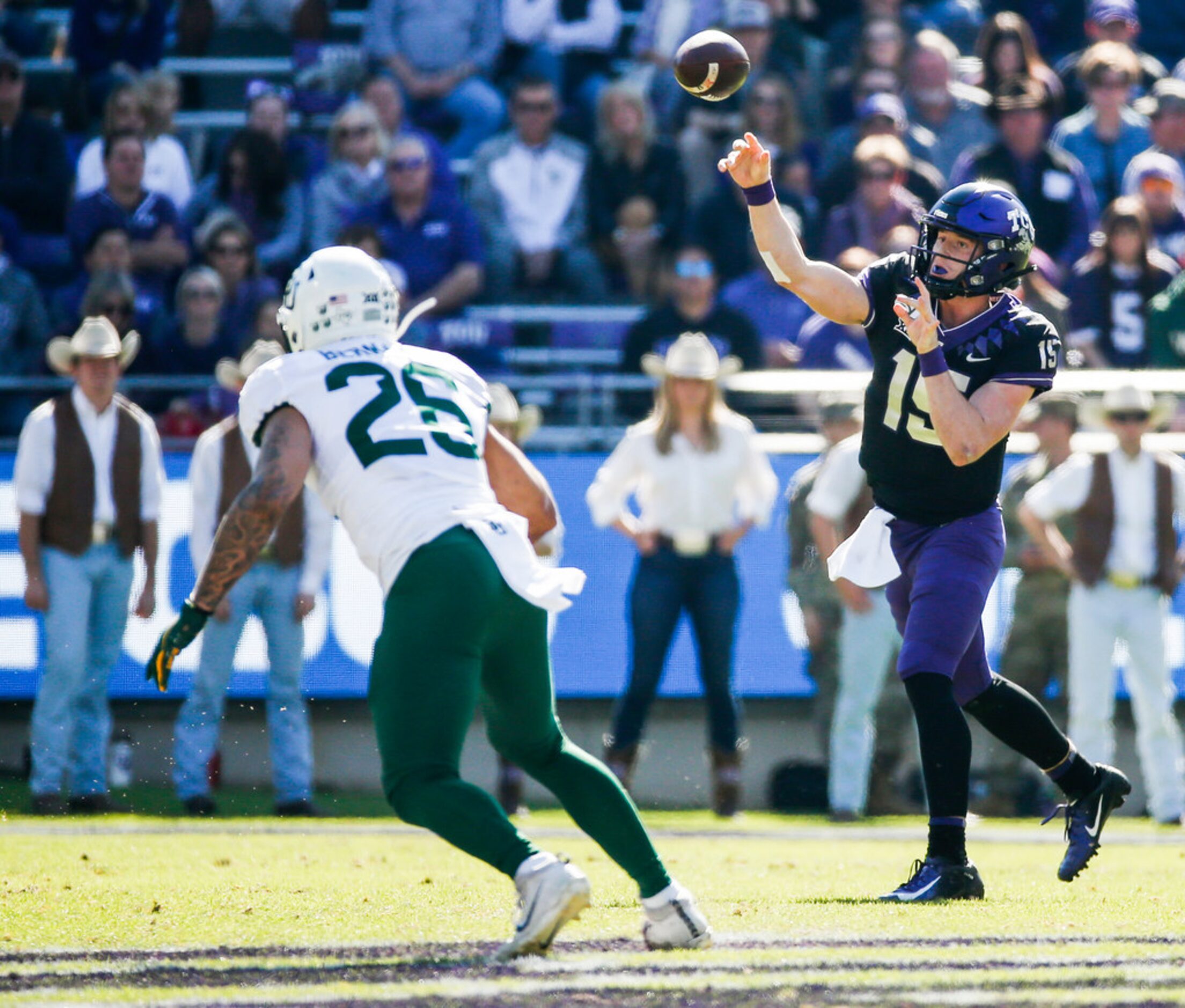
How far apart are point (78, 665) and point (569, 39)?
6701mm

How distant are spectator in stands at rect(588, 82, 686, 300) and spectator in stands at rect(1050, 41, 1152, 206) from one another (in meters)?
2.88

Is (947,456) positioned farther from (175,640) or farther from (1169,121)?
(1169,121)

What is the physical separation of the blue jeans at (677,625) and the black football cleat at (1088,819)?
4168 mm

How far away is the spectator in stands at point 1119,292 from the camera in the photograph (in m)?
11.9

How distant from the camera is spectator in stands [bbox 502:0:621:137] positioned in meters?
14.2

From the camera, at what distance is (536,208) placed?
1323cm

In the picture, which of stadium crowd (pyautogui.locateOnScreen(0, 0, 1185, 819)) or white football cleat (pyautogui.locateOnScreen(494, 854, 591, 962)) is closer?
white football cleat (pyautogui.locateOnScreen(494, 854, 591, 962))

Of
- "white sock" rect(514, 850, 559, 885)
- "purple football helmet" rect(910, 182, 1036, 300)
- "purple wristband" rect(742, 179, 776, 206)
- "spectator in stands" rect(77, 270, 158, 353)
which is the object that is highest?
"purple wristband" rect(742, 179, 776, 206)

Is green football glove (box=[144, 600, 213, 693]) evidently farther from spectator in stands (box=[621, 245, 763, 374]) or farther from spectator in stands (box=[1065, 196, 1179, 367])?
spectator in stands (box=[1065, 196, 1179, 367])

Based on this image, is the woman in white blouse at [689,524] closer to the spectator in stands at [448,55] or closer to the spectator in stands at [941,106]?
the spectator in stands at [941,106]

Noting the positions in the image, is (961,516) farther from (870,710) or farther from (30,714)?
(30,714)

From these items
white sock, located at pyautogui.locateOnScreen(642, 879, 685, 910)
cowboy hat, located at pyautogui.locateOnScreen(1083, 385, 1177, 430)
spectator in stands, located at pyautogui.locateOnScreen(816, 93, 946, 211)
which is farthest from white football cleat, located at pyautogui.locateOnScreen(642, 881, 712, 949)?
spectator in stands, located at pyautogui.locateOnScreen(816, 93, 946, 211)

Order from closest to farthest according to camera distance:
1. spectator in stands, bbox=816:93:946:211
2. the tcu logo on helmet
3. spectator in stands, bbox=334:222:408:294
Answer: the tcu logo on helmet → spectator in stands, bbox=334:222:408:294 → spectator in stands, bbox=816:93:946:211

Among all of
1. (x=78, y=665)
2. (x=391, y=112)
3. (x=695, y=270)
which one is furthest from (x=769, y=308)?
(x=78, y=665)
